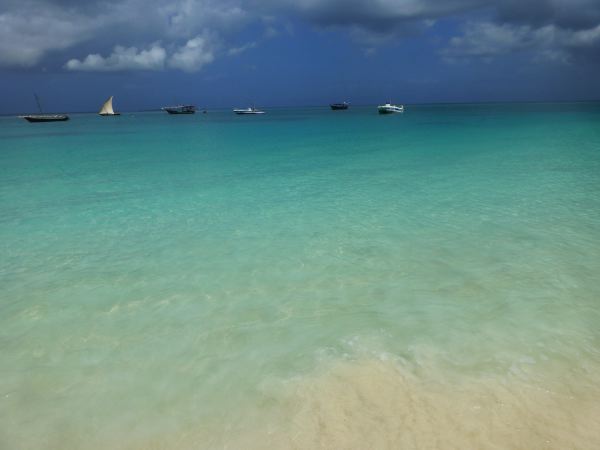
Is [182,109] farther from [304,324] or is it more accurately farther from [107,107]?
[304,324]

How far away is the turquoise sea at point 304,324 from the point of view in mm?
4332

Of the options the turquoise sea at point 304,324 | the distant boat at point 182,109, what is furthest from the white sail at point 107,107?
the turquoise sea at point 304,324

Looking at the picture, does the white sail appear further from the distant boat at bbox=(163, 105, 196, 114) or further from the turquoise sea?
the turquoise sea

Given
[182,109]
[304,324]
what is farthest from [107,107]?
[304,324]

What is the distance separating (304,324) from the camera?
630 cm

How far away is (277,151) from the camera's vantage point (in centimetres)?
3095

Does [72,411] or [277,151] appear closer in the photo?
[72,411]

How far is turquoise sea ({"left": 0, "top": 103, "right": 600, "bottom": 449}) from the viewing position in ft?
14.2

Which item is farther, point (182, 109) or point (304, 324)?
point (182, 109)

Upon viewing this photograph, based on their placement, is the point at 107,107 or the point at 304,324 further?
the point at 107,107

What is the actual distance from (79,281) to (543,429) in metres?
8.16

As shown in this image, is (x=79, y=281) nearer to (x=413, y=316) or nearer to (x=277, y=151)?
(x=413, y=316)

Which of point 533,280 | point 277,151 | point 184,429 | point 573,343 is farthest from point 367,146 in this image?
point 184,429

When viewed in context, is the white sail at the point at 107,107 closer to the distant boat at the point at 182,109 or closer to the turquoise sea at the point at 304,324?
the distant boat at the point at 182,109
